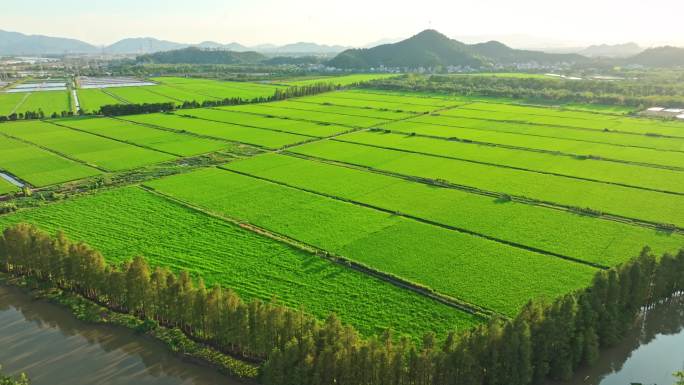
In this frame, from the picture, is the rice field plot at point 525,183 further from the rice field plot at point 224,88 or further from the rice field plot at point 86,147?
the rice field plot at point 224,88

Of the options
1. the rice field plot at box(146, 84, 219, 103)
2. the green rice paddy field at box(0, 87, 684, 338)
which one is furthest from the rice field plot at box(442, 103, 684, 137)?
the rice field plot at box(146, 84, 219, 103)

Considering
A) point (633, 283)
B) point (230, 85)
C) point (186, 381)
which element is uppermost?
point (230, 85)

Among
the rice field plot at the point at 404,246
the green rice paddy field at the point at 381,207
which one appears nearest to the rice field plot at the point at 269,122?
the green rice paddy field at the point at 381,207

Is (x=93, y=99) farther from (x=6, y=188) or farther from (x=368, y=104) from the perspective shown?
(x=6, y=188)

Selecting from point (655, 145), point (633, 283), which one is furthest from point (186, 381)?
point (655, 145)

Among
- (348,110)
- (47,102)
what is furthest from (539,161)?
(47,102)

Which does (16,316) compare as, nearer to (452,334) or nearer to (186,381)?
(186,381)
